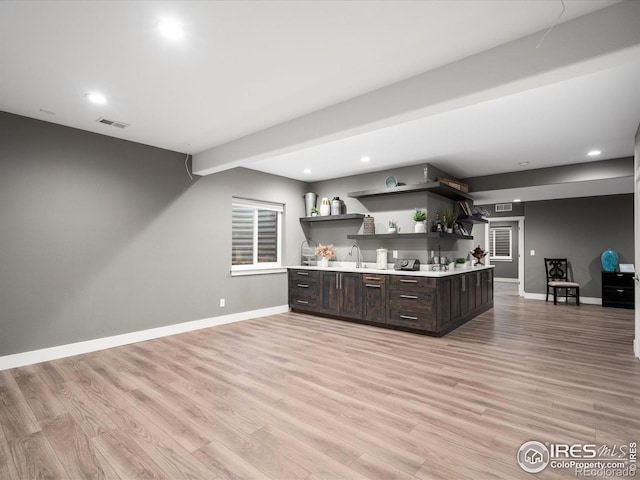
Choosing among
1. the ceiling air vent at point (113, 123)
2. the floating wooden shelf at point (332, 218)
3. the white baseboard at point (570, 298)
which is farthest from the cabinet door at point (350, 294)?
the white baseboard at point (570, 298)

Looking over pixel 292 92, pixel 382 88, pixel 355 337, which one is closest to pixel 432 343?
pixel 355 337

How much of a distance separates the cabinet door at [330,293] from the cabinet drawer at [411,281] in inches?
40.1

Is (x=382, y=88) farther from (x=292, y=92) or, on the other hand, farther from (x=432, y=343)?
(x=432, y=343)

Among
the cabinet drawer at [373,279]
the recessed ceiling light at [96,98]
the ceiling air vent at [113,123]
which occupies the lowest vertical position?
the cabinet drawer at [373,279]

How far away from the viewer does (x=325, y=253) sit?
610 centimetres

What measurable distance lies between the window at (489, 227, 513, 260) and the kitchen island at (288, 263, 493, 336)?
5927mm

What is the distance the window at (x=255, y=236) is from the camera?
18.6ft

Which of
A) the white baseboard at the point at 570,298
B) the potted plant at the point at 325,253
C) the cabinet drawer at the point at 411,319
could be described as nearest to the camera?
the cabinet drawer at the point at 411,319

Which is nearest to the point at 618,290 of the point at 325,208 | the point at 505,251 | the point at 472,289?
the point at 472,289

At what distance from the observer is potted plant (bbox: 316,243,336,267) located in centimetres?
607

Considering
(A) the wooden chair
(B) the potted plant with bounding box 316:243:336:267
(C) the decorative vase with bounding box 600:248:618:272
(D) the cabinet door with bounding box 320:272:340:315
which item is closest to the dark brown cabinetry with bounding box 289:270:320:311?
(D) the cabinet door with bounding box 320:272:340:315

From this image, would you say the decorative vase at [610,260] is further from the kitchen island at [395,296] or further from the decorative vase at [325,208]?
the decorative vase at [325,208]

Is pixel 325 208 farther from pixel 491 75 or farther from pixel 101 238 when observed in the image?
pixel 491 75

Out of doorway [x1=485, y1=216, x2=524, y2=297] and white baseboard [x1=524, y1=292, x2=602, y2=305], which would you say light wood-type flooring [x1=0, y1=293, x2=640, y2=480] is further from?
doorway [x1=485, y1=216, x2=524, y2=297]
